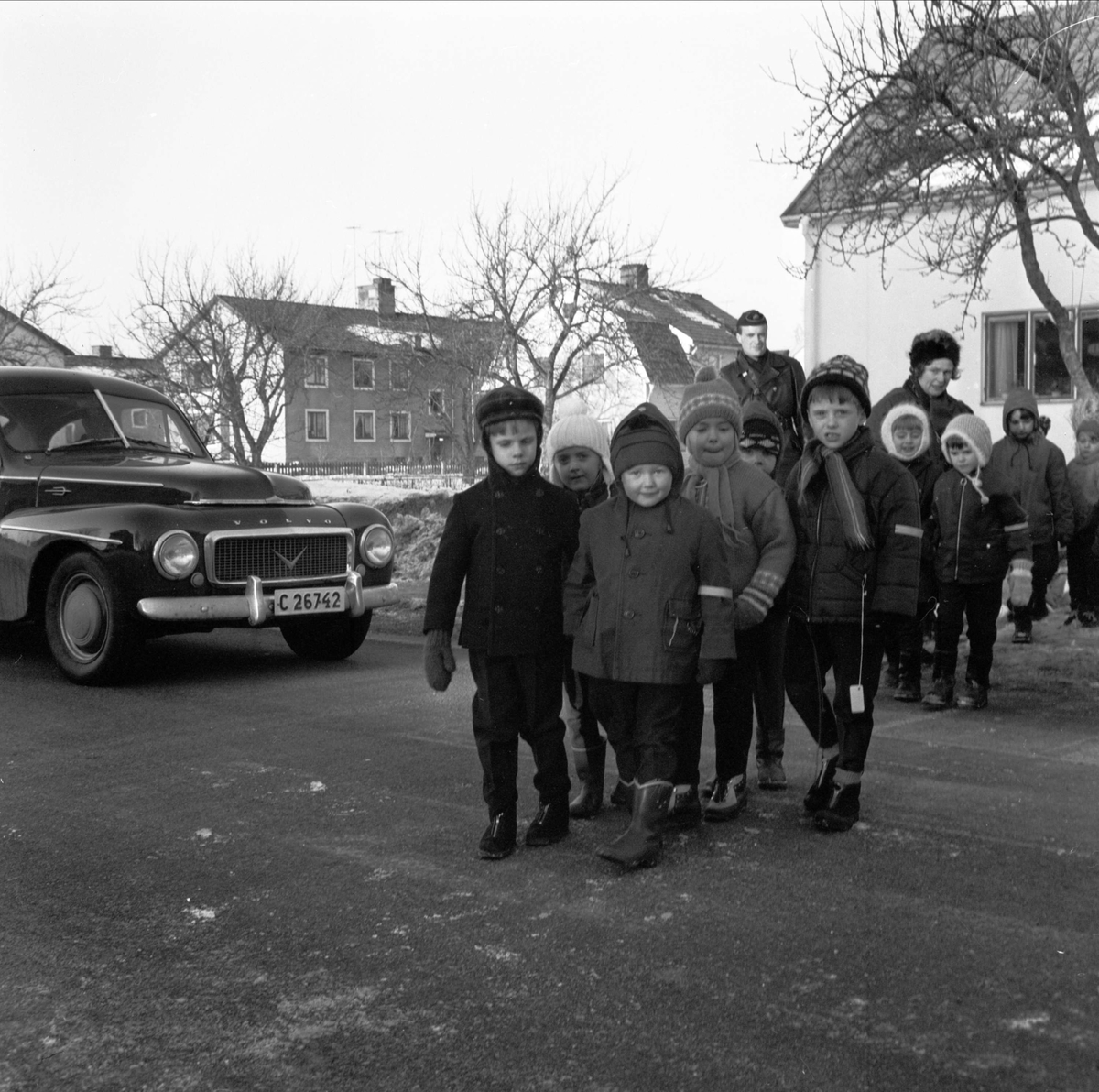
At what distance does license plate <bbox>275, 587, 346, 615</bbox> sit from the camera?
27.2 ft

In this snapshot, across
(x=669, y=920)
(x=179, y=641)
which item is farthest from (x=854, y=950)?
(x=179, y=641)

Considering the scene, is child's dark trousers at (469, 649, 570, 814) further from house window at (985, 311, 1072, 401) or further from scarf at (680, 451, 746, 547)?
house window at (985, 311, 1072, 401)

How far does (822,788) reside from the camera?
502 centimetres

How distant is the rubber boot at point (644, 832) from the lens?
4383mm

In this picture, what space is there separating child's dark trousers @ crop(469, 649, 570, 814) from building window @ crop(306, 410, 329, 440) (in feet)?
190

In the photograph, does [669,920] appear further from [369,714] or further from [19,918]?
[369,714]

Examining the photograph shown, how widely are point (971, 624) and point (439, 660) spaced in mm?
3635

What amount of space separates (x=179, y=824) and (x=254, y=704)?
242 cm

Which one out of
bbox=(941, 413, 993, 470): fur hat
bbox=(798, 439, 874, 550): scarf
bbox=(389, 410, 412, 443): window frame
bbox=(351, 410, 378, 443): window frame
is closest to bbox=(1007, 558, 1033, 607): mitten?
bbox=(941, 413, 993, 470): fur hat

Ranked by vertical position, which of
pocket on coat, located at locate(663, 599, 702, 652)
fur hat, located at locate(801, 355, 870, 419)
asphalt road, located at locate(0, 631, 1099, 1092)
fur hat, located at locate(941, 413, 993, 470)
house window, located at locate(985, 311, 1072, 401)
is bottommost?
asphalt road, located at locate(0, 631, 1099, 1092)

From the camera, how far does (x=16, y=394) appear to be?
9.39 meters

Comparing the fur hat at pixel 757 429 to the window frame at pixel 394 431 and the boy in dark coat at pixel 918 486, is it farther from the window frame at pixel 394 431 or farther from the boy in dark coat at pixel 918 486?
the window frame at pixel 394 431

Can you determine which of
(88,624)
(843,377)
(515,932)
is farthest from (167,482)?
(515,932)

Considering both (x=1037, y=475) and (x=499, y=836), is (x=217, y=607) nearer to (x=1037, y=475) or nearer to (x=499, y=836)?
(x=499, y=836)
